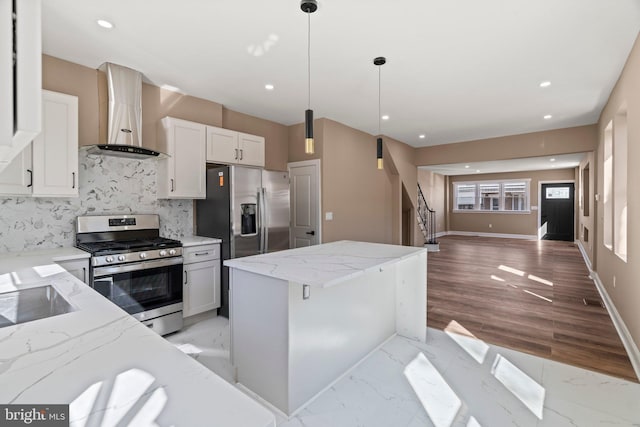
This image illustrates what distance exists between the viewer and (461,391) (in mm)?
2211

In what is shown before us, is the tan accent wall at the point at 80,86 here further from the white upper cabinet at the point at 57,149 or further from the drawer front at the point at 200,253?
the drawer front at the point at 200,253

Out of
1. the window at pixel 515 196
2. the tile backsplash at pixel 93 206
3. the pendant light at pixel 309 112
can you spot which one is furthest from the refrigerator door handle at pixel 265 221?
the window at pixel 515 196

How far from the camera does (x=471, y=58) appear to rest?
2.98 metres

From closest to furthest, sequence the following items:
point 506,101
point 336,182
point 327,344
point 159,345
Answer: point 159,345, point 327,344, point 506,101, point 336,182

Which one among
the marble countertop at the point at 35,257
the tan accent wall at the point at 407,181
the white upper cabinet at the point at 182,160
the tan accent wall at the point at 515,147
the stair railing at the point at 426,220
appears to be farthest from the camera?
the stair railing at the point at 426,220

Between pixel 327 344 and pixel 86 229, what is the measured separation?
103 inches

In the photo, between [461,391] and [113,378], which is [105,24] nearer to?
[113,378]

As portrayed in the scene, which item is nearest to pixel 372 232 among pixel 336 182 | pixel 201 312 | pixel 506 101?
pixel 336 182

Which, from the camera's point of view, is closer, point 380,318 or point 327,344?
point 327,344

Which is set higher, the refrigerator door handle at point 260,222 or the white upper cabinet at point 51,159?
the white upper cabinet at point 51,159

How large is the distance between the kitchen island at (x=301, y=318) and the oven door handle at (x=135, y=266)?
3.92 feet

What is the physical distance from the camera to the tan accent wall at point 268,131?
4.46 m

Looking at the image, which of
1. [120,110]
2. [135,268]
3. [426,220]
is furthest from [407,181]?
[135,268]

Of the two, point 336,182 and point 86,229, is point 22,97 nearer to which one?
point 86,229
